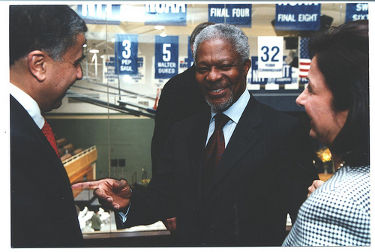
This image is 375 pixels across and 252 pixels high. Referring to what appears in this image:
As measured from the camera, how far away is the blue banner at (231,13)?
3257 mm

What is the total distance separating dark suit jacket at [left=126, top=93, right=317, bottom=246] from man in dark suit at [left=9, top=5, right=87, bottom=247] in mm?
601

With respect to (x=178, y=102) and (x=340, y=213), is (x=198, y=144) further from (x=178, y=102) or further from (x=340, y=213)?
(x=340, y=213)

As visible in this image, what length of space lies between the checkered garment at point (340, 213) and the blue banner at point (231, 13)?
2126 millimetres

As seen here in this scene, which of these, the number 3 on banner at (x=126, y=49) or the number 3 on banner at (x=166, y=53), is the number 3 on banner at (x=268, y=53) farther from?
the number 3 on banner at (x=126, y=49)

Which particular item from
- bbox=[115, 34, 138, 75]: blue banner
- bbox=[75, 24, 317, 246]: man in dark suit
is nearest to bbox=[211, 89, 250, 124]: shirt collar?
bbox=[75, 24, 317, 246]: man in dark suit

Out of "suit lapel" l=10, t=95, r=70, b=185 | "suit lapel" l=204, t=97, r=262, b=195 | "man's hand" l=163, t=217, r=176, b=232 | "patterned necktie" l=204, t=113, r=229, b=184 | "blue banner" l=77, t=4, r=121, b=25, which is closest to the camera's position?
"suit lapel" l=10, t=95, r=70, b=185

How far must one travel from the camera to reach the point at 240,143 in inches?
85.5

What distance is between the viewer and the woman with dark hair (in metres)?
1.34

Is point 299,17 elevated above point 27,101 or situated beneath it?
elevated above

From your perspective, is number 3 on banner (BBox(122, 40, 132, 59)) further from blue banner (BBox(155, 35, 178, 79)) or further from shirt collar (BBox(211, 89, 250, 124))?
shirt collar (BBox(211, 89, 250, 124))

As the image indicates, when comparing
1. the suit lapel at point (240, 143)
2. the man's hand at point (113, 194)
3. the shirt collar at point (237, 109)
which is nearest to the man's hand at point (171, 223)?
the man's hand at point (113, 194)

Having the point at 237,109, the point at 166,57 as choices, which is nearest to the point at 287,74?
the point at 166,57

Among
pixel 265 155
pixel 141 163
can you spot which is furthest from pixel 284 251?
pixel 141 163

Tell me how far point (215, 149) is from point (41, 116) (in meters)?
1.01
